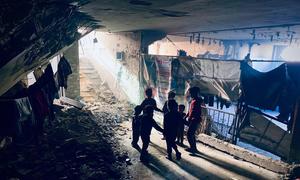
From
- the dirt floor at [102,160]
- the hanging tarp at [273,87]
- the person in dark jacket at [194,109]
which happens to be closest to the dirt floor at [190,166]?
the dirt floor at [102,160]

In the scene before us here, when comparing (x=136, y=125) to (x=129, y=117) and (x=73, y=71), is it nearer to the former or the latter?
(x=129, y=117)

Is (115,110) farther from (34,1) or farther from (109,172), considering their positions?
(34,1)

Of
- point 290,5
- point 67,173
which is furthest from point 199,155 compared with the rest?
point 290,5

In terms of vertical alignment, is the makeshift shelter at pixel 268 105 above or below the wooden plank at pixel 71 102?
above

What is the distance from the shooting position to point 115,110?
422 inches

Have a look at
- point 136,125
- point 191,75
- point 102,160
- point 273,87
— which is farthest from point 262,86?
point 102,160

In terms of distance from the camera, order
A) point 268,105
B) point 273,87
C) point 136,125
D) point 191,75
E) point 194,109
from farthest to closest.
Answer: point 191,75, point 136,125, point 194,109, point 268,105, point 273,87

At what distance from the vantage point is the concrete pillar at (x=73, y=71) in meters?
11.0

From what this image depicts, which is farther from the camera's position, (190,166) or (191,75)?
(191,75)

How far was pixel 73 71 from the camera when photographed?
1109 cm

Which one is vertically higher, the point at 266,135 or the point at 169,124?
the point at 169,124

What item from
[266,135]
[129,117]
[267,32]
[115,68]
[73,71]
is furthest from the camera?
[115,68]

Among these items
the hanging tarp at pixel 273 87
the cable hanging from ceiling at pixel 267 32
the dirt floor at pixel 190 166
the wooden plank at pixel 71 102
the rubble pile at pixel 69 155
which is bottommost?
the dirt floor at pixel 190 166

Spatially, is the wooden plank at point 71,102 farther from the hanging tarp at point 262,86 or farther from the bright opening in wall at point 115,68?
the hanging tarp at point 262,86
